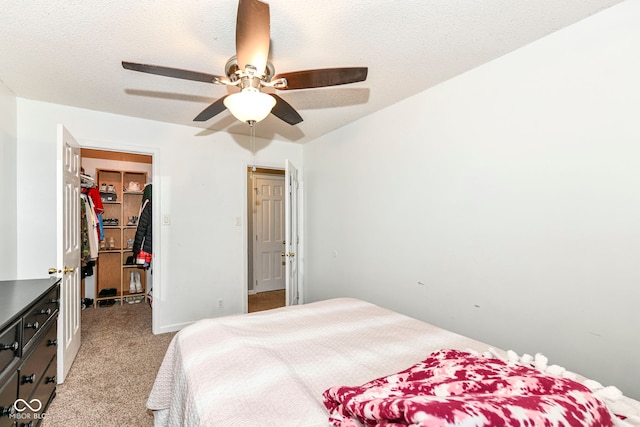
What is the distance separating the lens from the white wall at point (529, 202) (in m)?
1.45

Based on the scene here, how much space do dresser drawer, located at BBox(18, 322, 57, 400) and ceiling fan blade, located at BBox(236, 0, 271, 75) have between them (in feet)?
5.95

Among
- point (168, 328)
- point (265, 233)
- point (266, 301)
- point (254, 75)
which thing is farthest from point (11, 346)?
point (265, 233)

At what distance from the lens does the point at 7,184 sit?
2.39 metres

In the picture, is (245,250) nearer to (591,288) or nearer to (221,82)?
(221,82)

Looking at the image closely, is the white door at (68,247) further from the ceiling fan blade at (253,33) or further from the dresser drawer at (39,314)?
the ceiling fan blade at (253,33)

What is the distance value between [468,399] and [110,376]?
2.77 meters

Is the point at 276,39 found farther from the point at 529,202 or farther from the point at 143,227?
the point at 143,227

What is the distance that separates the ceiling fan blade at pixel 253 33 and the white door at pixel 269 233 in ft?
12.0

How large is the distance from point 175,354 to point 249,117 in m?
1.30

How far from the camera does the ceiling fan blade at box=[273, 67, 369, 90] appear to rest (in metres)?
1.54

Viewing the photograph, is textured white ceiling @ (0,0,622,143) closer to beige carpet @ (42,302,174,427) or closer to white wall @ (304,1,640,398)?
white wall @ (304,1,640,398)

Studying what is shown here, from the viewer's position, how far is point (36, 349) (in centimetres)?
162

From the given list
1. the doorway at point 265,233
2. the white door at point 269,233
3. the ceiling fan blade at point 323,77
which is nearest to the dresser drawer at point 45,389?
the ceiling fan blade at point 323,77

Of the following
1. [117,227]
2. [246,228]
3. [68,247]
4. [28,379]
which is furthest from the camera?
[117,227]
